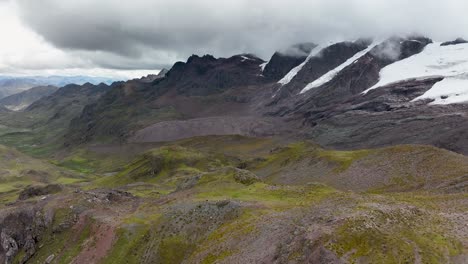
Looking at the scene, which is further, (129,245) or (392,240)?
(129,245)

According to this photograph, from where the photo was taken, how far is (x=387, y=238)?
42.4 meters

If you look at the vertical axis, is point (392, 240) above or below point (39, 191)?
above

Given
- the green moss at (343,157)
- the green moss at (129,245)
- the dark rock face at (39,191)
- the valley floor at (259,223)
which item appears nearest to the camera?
the valley floor at (259,223)

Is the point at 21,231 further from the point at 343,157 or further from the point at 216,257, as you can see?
the point at 343,157

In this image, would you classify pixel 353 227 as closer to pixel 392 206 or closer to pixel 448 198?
pixel 392 206

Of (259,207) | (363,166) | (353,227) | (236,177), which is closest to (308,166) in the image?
(363,166)

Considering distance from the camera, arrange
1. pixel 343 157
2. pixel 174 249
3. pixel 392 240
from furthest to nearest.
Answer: pixel 343 157, pixel 174 249, pixel 392 240

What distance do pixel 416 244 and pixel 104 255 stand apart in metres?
48.2

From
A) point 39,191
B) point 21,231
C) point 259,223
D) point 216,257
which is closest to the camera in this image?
point 216,257

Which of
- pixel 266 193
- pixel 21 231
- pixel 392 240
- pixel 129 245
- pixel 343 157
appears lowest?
pixel 21 231

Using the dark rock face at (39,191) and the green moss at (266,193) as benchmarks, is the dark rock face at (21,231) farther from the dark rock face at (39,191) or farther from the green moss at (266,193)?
the dark rock face at (39,191)

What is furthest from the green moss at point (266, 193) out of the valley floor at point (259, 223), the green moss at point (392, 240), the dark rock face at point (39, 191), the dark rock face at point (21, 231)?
the dark rock face at point (39, 191)

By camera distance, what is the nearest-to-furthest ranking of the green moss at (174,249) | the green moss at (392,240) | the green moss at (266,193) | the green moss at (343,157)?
the green moss at (392,240), the green moss at (174,249), the green moss at (266,193), the green moss at (343,157)

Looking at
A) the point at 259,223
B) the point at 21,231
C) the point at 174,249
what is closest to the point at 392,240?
the point at 259,223
